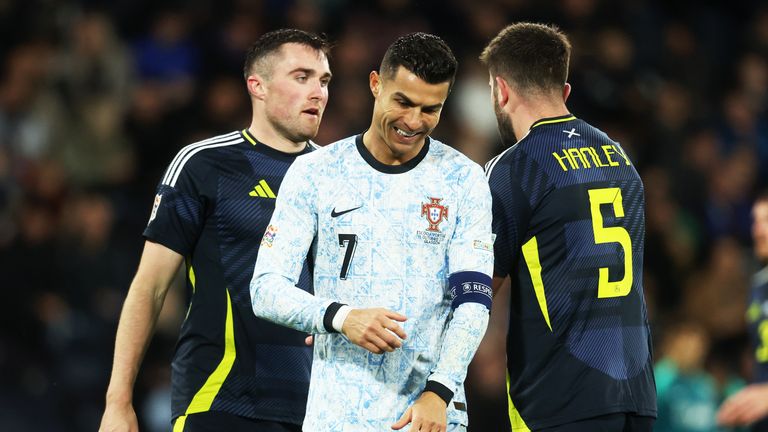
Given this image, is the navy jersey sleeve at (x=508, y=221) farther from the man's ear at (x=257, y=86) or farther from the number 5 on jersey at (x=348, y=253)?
the man's ear at (x=257, y=86)

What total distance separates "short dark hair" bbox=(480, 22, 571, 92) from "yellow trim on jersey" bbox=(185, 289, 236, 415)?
5.41ft

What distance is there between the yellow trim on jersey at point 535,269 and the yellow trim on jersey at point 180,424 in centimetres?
171

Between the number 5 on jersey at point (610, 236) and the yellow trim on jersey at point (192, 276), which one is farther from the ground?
the number 5 on jersey at point (610, 236)

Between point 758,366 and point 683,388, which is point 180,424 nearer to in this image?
point 758,366

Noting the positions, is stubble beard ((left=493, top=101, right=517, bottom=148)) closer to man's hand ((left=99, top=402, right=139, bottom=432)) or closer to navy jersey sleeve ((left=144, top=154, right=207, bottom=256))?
navy jersey sleeve ((left=144, top=154, right=207, bottom=256))

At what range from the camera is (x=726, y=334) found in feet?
41.1

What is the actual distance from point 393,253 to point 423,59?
730 millimetres

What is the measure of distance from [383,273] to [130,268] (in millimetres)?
6336

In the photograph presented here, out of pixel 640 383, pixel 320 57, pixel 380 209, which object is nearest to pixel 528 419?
pixel 640 383

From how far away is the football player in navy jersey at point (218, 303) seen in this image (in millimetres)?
5520

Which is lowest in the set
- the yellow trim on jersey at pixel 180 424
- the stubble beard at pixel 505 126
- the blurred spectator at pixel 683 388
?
the blurred spectator at pixel 683 388

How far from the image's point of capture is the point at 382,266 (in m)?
4.49

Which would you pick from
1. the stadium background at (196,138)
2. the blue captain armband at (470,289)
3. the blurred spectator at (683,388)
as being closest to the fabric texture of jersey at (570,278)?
the blue captain armband at (470,289)

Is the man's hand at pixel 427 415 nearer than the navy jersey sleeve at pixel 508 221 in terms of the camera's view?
Yes
